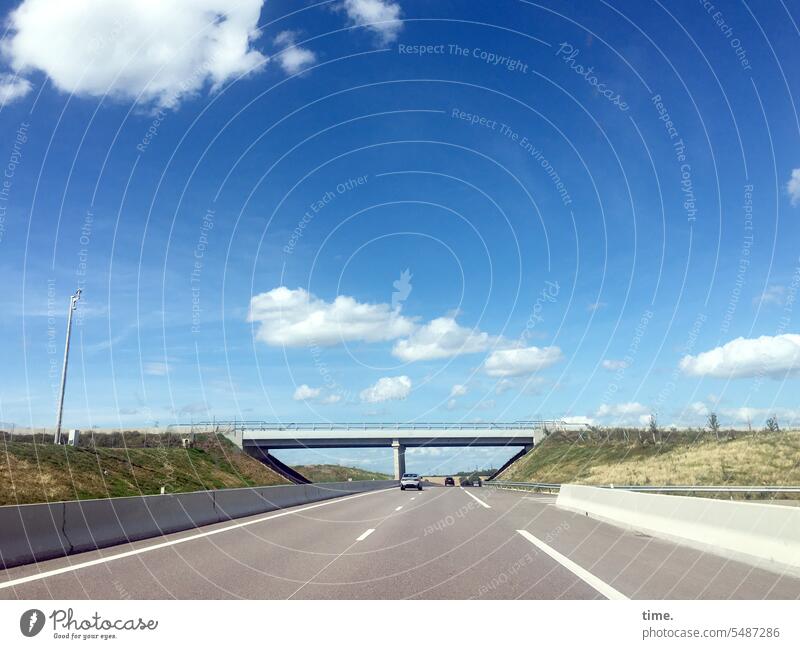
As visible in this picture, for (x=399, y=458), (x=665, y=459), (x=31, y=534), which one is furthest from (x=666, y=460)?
(x=31, y=534)

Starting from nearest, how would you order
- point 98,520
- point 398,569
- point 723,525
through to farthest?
point 398,569 → point 723,525 → point 98,520

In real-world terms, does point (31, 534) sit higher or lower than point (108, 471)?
lower

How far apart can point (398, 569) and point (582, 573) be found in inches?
97.4

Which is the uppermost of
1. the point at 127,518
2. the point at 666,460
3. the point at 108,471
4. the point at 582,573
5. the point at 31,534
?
the point at 108,471

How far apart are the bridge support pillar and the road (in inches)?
2691

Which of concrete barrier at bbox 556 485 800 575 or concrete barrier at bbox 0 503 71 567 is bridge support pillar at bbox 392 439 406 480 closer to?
concrete barrier at bbox 556 485 800 575

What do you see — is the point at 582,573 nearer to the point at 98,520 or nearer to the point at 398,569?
the point at 398,569

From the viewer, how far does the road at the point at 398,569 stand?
7.18m

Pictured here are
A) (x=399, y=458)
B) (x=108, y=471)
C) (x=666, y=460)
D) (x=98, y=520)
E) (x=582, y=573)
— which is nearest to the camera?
(x=582, y=573)

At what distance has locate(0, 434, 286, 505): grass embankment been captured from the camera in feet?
105

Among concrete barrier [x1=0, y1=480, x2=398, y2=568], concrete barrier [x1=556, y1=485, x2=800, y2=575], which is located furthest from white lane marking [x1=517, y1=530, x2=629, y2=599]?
concrete barrier [x1=0, y1=480, x2=398, y2=568]

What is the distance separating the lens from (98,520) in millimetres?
12609
